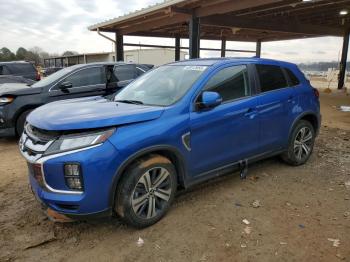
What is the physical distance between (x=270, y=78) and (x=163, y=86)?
1643 mm

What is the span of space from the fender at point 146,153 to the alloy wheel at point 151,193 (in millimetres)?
195

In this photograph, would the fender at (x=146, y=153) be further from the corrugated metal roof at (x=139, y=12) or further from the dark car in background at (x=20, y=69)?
the dark car in background at (x=20, y=69)

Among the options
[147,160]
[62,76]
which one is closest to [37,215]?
[147,160]

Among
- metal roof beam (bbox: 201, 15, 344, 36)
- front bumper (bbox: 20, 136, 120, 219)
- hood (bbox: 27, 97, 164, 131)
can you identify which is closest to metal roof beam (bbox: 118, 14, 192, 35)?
metal roof beam (bbox: 201, 15, 344, 36)

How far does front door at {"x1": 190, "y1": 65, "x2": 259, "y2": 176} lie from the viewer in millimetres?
3834

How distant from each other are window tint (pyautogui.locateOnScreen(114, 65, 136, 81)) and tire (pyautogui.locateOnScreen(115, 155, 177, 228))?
515 centimetres

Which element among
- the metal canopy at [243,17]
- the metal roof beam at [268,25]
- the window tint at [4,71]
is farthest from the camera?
the window tint at [4,71]

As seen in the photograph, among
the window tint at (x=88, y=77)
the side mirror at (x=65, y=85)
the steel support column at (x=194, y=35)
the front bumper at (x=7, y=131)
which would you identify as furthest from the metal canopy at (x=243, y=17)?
the front bumper at (x=7, y=131)

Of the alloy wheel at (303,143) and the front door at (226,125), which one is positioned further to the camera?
the alloy wheel at (303,143)

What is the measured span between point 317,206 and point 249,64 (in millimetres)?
2004

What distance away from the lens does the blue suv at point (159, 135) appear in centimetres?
306

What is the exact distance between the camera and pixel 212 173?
4.07 metres

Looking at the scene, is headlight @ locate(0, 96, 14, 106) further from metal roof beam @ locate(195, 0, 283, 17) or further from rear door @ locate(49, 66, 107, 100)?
metal roof beam @ locate(195, 0, 283, 17)

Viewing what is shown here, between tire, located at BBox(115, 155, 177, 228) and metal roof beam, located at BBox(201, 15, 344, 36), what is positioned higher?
metal roof beam, located at BBox(201, 15, 344, 36)
